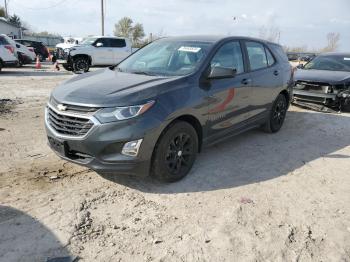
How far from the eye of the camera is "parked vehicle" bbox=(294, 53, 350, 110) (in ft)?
29.6

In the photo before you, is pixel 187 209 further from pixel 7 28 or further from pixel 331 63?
pixel 7 28

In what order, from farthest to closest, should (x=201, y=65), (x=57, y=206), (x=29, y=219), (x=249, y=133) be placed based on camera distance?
(x=249, y=133) → (x=201, y=65) → (x=57, y=206) → (x=29, y=219)

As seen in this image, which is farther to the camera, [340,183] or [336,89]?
[336,89]

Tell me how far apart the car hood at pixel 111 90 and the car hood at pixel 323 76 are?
5.92m

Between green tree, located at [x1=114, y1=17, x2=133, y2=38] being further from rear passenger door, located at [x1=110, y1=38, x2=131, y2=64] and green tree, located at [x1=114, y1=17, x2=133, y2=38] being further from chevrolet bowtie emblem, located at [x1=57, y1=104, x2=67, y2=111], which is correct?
chevrolet bowtie emblem, located at [x1=57, y1=104, x2=67, y2=111]

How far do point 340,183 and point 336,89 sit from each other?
15.9 feet

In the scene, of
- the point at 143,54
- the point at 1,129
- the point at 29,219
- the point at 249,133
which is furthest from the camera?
the point at 249,133

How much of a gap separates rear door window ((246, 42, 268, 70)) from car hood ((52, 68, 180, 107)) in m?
1.94

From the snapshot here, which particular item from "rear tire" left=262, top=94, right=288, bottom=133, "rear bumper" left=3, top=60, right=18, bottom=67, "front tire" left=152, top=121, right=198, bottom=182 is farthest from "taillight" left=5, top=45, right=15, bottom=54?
"front tire" left=152, top=121, right=198, bottom=182

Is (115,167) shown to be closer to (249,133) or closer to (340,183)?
(340,183)

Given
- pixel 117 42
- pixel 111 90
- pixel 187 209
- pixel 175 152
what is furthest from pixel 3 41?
pixel 187 209

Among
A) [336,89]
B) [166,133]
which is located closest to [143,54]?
[166,133]

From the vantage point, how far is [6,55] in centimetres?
1591

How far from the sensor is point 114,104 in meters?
3.96
